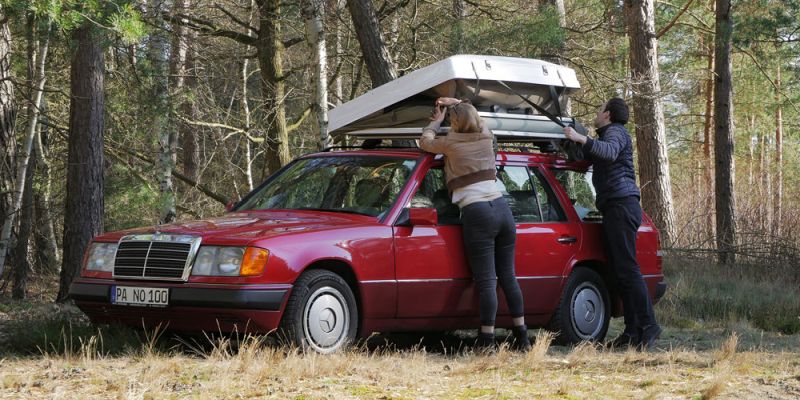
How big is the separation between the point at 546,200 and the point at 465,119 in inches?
56.7

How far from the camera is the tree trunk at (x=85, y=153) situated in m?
13.1

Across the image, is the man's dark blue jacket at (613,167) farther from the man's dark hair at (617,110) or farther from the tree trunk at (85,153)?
the tree trunk at (85,153)

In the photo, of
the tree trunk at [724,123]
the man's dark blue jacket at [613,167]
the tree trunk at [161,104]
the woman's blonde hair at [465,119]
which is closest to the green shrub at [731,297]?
the tree trunk at [724,123]

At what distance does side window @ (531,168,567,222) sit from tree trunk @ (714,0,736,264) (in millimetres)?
9857

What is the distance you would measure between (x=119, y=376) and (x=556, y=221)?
4131mm

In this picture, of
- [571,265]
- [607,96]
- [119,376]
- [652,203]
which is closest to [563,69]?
[571,265]

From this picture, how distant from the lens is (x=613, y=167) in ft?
28.9

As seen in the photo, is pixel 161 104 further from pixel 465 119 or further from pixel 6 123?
pixel 465 119

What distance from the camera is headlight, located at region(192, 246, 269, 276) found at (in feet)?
22.4

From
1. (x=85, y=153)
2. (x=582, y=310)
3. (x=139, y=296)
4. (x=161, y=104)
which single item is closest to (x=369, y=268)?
(x=139, y=296)

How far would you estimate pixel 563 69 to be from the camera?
9.07 metres

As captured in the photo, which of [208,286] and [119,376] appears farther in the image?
[208,286]

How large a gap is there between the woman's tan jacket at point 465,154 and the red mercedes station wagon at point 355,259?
229mm

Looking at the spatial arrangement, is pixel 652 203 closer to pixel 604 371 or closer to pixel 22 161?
pixel 22 161
